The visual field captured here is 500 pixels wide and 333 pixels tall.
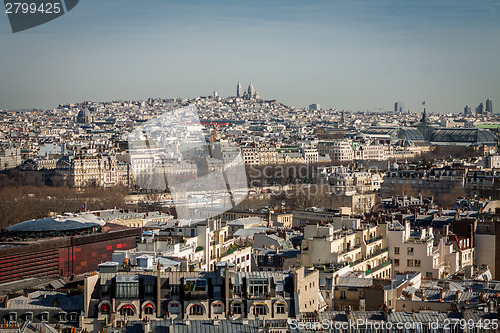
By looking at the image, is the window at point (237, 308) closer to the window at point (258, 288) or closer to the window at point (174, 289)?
the window at point (258, 288)

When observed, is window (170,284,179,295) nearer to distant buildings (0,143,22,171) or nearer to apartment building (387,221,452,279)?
apartment building (387,221,452,279)

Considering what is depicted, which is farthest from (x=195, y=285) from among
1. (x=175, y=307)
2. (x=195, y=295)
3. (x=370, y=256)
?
(x=370, y=256)

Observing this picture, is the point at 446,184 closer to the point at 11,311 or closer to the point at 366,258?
the point at 366,258

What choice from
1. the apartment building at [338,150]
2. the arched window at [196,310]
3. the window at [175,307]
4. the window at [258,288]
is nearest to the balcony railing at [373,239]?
the window at [258,288]

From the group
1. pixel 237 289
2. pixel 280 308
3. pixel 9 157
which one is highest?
pixel 237 289

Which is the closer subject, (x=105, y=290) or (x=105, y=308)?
(x=105, y=308)

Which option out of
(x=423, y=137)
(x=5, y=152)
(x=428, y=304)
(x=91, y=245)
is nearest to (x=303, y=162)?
(x=5, y=152)

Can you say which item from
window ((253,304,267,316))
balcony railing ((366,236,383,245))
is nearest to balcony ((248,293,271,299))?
window ((253,304,267,316))

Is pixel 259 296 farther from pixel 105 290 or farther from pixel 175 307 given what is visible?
pixel 105 290

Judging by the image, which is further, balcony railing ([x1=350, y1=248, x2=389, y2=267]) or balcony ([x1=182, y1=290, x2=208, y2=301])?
balcony railing ([x1=350, y1=248, x2=389, y2=267])
